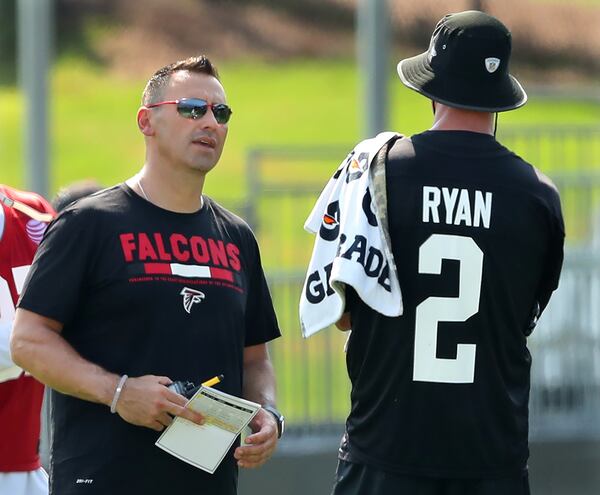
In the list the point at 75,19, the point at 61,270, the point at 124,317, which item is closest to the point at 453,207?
the point at 124,317

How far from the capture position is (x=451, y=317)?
393 centimetres

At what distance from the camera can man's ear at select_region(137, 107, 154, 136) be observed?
4141 mm

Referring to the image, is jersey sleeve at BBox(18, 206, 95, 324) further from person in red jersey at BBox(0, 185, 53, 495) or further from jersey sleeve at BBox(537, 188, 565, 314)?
jersey sleeve at BBox(537, 188, 565, 314)

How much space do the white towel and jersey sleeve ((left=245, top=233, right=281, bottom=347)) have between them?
12.8 inches

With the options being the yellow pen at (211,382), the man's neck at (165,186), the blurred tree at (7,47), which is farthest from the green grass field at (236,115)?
the yellow pen at (211,382)

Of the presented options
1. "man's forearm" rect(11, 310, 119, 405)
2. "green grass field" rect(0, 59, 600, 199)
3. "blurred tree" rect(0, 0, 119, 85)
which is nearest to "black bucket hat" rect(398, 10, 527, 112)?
"man's forearm" rect(11, 310, 119, 405)

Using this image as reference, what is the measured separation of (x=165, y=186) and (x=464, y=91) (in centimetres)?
96

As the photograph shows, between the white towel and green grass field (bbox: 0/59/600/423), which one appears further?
green grass field (bbox: 0/59/600/423)

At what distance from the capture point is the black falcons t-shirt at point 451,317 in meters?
3.93

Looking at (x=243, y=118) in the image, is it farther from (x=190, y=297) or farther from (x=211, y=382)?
(x=211, y=382)

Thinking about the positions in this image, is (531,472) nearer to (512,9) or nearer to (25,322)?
(25,322)

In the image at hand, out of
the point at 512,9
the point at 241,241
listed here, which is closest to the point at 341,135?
the point at 512,9

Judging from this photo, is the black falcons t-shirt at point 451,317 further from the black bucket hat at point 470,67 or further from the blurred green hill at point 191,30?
the blurred green hill at point 191,30

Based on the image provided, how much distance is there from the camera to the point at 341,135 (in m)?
25.1
